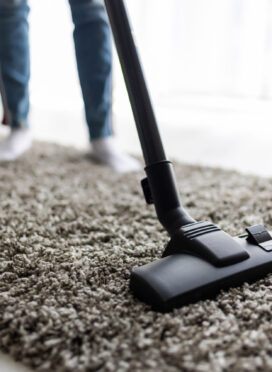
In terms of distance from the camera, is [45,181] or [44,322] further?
[45,181]

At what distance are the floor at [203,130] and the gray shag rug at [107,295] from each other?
0.49 meters

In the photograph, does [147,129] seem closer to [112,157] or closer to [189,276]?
[189,276]

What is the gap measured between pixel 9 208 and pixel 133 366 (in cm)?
62

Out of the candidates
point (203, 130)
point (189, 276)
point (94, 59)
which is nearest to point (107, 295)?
point (189, 276)

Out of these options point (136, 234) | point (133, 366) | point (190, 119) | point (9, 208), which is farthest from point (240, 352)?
point (190, 119)

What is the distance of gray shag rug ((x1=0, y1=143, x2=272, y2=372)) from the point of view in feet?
1.66

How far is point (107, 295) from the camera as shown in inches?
24.6

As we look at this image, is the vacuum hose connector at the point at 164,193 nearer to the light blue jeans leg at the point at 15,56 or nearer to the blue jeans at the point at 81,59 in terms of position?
the blue jeans at the point at 81,59

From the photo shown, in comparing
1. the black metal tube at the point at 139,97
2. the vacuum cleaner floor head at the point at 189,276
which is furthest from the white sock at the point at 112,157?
the vacuum cleaner floor head at the point at 189,276

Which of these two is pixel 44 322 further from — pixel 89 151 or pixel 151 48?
pixel 151 48

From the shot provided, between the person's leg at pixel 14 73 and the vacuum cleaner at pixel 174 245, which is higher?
the person's leg at pixel 14 73

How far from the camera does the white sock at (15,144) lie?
1.52 metres

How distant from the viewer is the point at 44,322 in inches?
22.3

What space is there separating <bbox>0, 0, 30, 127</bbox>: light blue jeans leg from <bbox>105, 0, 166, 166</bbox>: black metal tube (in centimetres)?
88
